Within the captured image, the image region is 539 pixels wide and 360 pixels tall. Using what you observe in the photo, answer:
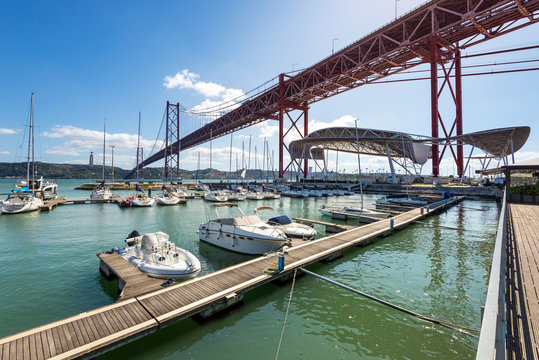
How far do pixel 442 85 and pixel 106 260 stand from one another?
2544 inches

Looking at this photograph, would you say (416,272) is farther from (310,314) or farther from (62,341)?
(62,341)

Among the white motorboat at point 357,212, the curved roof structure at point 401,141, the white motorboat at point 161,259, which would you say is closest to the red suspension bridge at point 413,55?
the curved roof structure at point 401,141

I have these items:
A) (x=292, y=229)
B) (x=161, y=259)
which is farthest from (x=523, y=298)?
(x=292, y=229)

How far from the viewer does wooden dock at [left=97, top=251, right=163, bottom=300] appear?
27.4 ft

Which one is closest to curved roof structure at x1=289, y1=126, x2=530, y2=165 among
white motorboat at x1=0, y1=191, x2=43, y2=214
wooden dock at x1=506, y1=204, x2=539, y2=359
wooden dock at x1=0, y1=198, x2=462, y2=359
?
wooden dock at x1=506, y1=204, x2=539, y2=359

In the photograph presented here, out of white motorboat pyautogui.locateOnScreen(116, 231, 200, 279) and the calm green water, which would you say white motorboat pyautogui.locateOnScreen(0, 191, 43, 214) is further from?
white motorboat pyautogui.locateOnScreen(116, 231, 200, 279)

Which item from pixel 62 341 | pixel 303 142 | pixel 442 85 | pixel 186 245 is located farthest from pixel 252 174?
pixel 62 341

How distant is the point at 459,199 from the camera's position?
39.4m

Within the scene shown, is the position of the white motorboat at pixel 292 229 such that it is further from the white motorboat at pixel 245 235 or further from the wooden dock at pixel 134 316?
the wooden dock at pixel 134 316

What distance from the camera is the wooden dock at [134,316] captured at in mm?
5578

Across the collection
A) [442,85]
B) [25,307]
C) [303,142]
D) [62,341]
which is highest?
[442,85]

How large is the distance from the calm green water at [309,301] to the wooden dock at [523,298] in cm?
205

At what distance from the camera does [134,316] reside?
6.82m

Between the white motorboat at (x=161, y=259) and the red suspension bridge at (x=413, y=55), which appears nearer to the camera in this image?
the white motorboat at (x=161, y=259)
